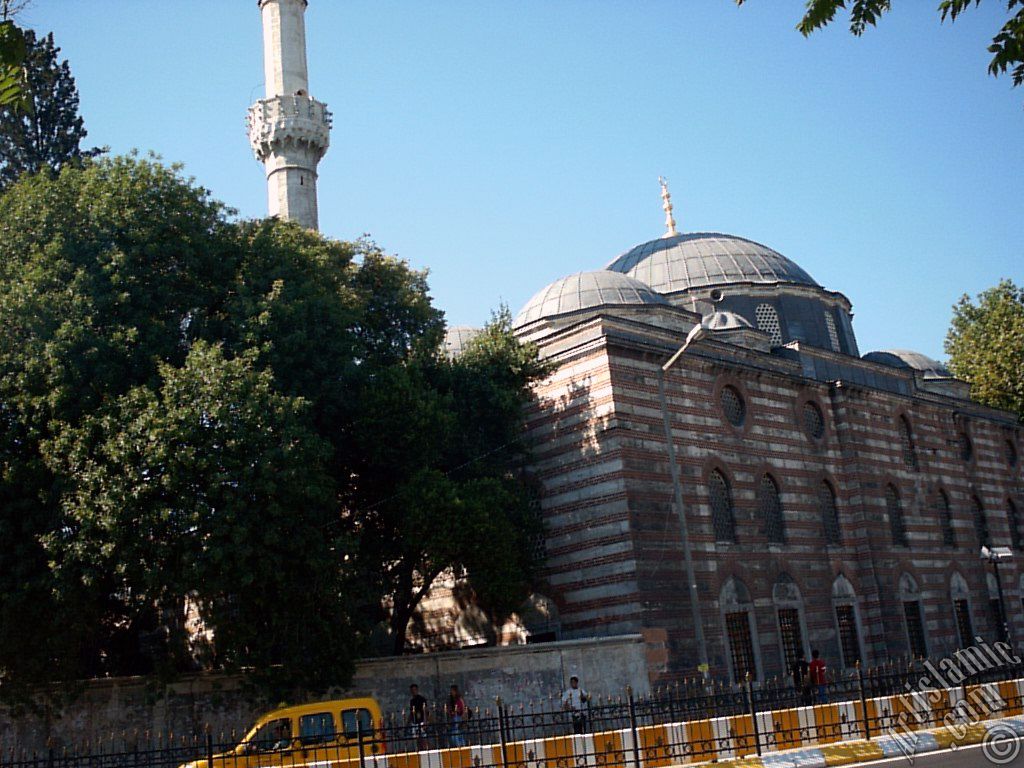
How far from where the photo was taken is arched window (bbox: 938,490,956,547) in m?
31.0

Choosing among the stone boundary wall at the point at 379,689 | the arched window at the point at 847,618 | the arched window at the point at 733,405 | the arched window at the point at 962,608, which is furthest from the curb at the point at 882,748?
the arched window at the point at 962,608

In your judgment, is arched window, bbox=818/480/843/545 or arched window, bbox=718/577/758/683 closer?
arched window, bbox=718/577/758/683

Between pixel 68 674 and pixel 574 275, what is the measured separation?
18.9 meters

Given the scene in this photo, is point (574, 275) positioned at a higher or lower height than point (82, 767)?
higher

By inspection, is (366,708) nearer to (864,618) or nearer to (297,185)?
(864,618)

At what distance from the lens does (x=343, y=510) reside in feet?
71.8

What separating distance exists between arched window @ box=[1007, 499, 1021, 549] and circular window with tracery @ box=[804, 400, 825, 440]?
10071 mm

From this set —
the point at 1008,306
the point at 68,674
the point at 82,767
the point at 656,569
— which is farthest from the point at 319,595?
the point at 1008,306

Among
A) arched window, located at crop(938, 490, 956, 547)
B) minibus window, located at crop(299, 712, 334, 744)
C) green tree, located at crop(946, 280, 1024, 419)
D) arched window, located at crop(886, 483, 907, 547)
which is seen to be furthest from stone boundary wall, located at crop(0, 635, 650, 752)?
green tree, located at crop(946, 280, 1024, 419)

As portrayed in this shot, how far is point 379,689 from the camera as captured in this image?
1900cm

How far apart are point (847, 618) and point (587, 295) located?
1130 centimetres

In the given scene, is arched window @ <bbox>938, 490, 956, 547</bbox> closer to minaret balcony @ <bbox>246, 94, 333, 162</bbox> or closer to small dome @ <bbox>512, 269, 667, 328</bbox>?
small dome @ <bbox>512, 269, 667, 328</bbox>

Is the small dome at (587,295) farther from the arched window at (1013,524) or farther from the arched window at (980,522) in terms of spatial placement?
the arched window at (1013,524)

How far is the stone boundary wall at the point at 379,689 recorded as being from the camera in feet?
58.9
